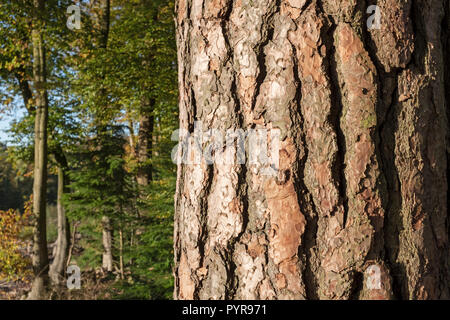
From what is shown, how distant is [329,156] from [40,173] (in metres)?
9.45

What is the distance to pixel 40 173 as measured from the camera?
930cm

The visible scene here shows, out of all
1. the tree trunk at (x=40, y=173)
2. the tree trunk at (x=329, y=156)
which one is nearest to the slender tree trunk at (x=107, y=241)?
the tree trunk at (x=40, y=173)

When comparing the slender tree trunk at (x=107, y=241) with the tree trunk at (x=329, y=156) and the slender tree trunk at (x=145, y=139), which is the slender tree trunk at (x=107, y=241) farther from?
the tree trunk at (x=329, y=156)

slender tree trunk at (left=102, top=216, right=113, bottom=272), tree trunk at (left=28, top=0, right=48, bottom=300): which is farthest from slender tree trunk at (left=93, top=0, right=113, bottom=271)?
tree trunk at (left=28, top=0, right=48, bottom=300)

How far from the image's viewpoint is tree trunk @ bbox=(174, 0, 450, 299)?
1.19 m

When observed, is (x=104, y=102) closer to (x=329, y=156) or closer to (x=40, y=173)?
(x=40, y=173)

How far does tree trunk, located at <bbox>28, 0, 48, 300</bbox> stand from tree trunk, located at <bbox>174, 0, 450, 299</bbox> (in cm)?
893

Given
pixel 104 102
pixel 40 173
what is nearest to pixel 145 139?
pixel 104 102

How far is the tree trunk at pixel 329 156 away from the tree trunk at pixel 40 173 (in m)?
8.93

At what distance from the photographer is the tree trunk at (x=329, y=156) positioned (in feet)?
3.89

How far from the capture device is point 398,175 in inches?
48.0

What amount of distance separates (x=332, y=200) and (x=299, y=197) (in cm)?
10

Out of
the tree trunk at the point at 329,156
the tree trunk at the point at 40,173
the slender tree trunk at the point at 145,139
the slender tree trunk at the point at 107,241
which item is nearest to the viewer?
the tree trunk at the point at 329,156
